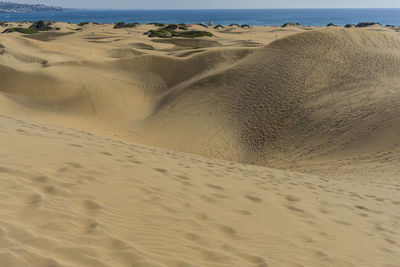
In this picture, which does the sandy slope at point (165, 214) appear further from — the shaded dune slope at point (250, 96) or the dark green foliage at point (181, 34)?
the dark green foliage at point (181, 34)

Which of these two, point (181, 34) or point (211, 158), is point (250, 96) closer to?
point (211, 158)

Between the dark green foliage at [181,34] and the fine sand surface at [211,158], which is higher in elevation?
the dark green foliage at [181,34]

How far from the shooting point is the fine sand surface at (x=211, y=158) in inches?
155

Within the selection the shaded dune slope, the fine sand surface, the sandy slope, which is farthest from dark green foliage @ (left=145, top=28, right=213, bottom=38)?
the sandy slope

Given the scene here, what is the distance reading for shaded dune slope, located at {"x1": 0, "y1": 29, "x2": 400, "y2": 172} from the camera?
12.8 metres

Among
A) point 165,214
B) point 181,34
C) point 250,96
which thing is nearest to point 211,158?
point 165,214

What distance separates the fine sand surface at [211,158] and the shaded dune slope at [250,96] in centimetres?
8

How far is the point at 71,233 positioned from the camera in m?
3.66

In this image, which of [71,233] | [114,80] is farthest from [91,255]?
[114,80]

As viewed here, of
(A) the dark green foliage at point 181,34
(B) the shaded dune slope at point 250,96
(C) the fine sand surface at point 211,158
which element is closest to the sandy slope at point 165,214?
(C) the fine sand surface at point 211,158

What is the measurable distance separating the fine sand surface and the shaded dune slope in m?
0.08

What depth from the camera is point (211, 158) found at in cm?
1073

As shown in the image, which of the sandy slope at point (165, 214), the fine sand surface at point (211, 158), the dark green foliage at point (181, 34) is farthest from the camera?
the dark green foliage at point (181, 34)

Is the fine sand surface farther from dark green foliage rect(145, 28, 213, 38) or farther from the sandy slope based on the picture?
dark green foliage rect(145, 28, 213, 38)
